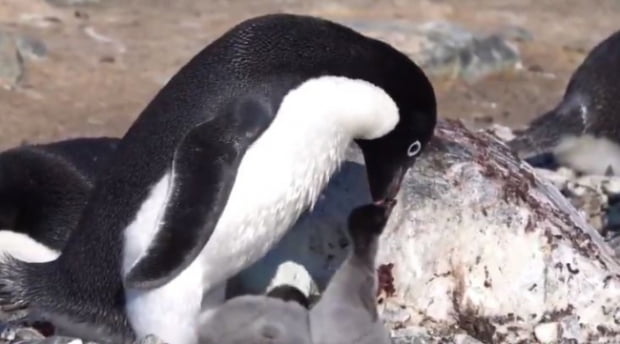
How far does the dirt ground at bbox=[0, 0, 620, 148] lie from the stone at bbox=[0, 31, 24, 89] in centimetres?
7

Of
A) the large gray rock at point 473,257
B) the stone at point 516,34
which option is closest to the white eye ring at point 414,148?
the large gray rock at point 473,257

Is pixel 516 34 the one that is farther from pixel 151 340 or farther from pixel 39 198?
pixel 151 340

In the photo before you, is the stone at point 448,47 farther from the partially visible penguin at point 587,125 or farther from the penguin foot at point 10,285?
the penguin foot at point 10,285

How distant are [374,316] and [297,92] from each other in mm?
654

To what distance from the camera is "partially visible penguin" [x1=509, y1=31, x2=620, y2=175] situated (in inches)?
298

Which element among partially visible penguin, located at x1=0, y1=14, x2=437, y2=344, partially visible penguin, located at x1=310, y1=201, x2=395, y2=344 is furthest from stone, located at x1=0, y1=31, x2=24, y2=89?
partially visible penguin, located at x1=310, y1=201, x2=395, y2=344

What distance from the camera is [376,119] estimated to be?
4.41 m

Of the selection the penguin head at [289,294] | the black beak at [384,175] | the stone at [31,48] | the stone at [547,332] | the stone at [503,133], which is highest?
the black beak at [384,175]

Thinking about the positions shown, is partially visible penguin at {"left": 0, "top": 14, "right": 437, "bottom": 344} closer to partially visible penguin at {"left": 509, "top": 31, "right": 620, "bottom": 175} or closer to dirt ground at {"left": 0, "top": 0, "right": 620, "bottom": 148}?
partially visible penguin at {"left": 509, "top": 31, "right": 620, "bottom": 175}

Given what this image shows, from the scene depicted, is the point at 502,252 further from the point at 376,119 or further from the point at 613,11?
the point at 613,11

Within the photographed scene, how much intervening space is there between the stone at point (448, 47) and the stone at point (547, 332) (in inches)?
208

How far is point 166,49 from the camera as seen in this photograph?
1004 cm

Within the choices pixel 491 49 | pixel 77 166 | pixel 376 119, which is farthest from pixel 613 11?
pixel 376 119

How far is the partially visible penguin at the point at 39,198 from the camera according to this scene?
5570mm
